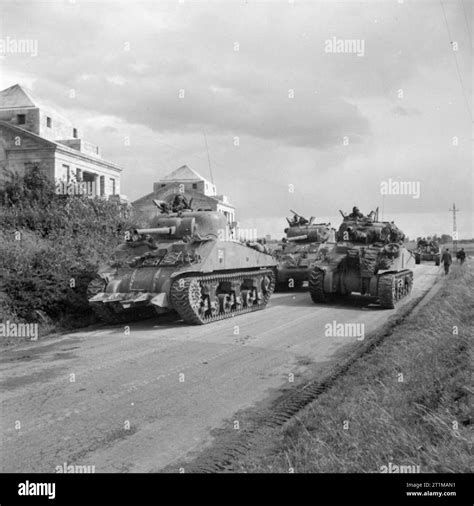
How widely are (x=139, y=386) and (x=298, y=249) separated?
1522cm

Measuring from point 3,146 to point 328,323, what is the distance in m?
34.6

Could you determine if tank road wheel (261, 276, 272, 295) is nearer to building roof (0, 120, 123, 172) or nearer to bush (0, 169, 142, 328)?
bush (0, 169, 142, 328)

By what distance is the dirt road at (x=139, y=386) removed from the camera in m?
5.14

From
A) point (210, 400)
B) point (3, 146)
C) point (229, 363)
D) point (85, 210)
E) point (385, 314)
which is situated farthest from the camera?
point (3, 146)

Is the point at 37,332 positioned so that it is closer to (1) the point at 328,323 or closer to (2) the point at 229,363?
(2) the point at 229,363

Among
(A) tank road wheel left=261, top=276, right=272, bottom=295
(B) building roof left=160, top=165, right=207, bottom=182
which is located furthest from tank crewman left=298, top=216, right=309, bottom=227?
(B) building roof left=160, top=165, right=207, bottom=182

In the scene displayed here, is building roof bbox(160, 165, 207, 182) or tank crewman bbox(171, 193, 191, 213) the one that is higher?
building roof bbox(160, 165, 207, 182)

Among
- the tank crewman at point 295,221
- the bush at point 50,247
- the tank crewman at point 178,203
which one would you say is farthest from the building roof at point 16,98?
the tank crewman at point 178,203

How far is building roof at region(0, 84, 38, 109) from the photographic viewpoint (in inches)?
1668

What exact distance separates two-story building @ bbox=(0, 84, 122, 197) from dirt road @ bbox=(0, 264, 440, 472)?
2774 cm

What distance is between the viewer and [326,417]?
575 centimetres

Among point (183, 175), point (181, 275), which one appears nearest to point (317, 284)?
point (181, 275)

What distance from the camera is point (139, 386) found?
7242mm

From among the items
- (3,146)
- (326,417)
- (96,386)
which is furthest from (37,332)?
(3,146)
